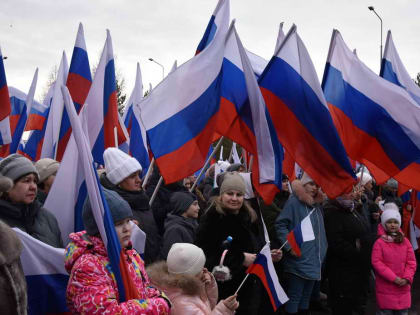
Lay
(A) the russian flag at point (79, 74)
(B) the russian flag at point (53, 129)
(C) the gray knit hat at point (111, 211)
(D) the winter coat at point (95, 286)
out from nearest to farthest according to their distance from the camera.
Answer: (D) the winter coat at point (95, 286)
(C) the gray knit hat at point (111, 211)
(B) the russian flag at point (53, 129)
(A) the russian flag at point (79, 74)

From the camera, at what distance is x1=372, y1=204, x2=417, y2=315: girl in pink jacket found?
604 cm

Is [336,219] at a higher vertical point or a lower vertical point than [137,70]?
lower

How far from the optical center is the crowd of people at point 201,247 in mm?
2645

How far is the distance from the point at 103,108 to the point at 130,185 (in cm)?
142

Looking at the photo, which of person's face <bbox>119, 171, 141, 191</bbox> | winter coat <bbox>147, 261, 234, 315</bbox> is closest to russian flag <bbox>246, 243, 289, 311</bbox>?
winter coat <bbox>147, 261, 234, 315</bbox>

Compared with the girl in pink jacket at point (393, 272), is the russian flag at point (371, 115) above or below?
above

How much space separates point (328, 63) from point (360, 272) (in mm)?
2416

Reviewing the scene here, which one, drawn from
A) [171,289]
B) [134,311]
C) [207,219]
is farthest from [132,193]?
[134,311]

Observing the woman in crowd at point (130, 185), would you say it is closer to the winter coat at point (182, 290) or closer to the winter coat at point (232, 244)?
the winter coat at point (232, 244)

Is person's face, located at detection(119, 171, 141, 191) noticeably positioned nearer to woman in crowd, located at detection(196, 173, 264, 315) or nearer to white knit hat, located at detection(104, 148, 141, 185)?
white knit hat, located at detection(104, 148, 141, 185)

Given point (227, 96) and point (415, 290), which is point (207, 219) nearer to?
point (227, 96)

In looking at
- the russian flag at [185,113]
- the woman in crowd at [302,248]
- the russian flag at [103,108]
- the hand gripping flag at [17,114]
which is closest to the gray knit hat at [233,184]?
the russian flag at [185,113]

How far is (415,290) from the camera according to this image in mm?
8531

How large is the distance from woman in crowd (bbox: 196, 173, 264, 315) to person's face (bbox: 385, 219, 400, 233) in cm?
230
